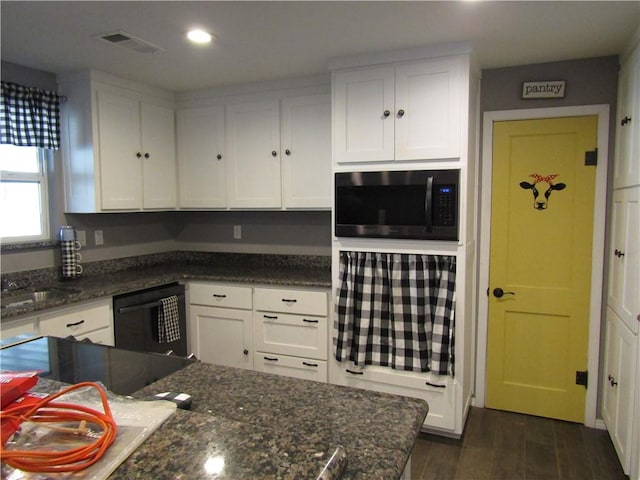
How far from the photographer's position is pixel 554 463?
96.0 inches

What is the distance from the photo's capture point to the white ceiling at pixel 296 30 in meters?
1.99

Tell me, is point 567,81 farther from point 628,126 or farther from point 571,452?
point 571,452

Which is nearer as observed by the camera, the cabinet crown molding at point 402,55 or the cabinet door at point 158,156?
the cabinet crown molding at point 402,55

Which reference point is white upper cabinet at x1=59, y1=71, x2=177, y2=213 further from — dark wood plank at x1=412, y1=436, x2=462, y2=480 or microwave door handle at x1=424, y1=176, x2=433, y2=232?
dark wood plank at x1=412, y1=436, x2=462, y2=480

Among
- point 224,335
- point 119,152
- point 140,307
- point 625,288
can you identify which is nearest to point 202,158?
point 119,152

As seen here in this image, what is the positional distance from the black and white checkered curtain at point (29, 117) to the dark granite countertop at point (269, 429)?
230cm

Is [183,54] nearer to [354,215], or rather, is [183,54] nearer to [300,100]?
[300,100]

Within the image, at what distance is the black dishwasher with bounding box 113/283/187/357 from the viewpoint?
9.30ft

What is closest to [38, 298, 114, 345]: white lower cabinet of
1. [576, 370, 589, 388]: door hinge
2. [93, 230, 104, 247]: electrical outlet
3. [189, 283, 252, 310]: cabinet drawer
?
[189, 283, 252, 310]: cabinet drawer

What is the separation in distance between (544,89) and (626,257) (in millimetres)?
1175

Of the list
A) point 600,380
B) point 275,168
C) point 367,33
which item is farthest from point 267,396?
point 600,380

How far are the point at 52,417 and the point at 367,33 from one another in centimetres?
220

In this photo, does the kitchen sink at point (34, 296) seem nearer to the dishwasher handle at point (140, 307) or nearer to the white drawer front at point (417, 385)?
the dishwasher handle at point (140, 307)

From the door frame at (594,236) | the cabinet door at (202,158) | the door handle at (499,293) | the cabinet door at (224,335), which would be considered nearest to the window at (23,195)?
the cabinet door at (202,158)
